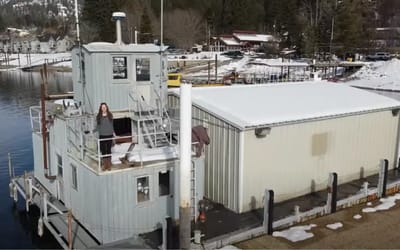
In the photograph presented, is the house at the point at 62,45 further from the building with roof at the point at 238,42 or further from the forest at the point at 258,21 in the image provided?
the building with roof at the point at 238,42

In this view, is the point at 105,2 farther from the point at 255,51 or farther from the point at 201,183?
the point at 201,183

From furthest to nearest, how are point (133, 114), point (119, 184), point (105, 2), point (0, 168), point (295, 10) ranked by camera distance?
point (295, 10) < point (105, 2) < point (0, 168) < point (133, 114) < point (119, 184)

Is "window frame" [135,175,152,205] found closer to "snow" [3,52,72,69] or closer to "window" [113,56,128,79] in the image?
"window" [113,56,128,79]

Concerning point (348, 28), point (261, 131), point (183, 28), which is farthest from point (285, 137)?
point (183, 28)

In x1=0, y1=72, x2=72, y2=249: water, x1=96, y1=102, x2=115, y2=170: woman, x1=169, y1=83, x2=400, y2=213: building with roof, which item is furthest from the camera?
x1=0, y1=72, x2=72, y2=249: water

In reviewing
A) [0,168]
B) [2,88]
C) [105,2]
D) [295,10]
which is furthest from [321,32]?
[0,168]

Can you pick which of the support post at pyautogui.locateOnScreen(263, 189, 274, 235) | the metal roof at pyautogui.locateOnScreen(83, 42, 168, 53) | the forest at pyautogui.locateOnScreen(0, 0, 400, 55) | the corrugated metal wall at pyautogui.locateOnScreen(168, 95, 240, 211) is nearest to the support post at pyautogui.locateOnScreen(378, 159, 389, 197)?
the support post at pyautogui.locateOnScreen(263, 189, 274, 235)

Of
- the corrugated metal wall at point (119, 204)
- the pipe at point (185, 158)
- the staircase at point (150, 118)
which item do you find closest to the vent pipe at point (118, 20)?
the staircase at point (150, 118)
